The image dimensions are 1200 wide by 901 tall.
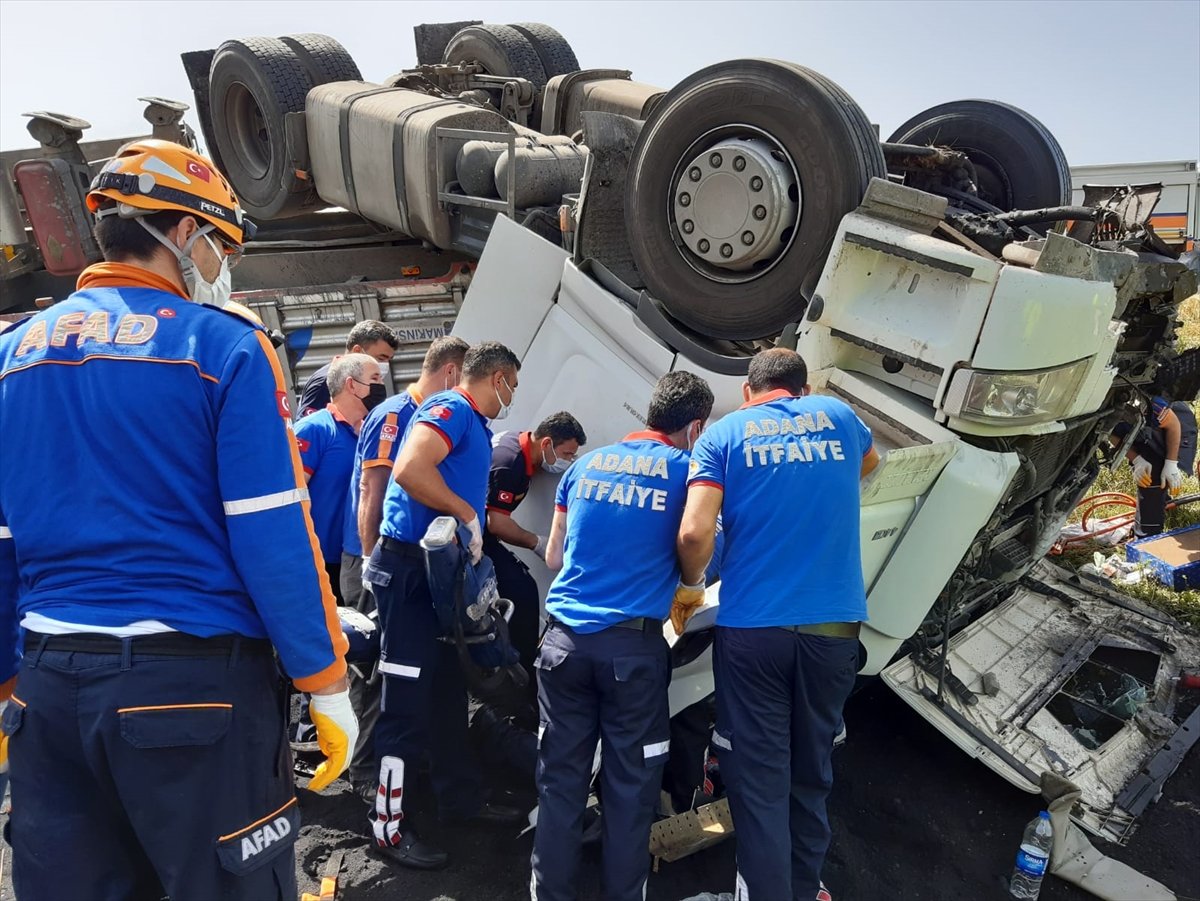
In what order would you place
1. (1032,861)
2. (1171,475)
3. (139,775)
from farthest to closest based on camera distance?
1. (1171,475)
2. (1032,861)
3. (139,775)

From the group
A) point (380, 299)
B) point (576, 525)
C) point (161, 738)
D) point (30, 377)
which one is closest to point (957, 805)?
point (576, 525)

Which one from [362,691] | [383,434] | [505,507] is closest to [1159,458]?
[505,507]

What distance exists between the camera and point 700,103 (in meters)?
2.87

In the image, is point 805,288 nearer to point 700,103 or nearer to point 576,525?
point 700,103

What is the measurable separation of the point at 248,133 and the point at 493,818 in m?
4.87

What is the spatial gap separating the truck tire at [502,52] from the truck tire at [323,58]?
1102 mm

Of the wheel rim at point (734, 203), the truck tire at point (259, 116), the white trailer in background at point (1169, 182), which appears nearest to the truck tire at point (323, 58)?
the truck tire at point (259, 116)

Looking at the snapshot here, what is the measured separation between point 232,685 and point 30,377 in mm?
644

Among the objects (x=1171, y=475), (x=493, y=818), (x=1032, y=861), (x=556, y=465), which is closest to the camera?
(x=1032, y=861)

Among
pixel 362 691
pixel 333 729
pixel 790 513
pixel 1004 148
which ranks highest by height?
pixel 1004 148

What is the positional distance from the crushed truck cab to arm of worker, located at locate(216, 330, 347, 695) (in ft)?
4.34

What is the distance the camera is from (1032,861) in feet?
8.57

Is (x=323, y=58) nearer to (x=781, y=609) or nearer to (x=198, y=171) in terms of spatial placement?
(x=198, y=171)

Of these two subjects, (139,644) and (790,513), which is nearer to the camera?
(139,644)
